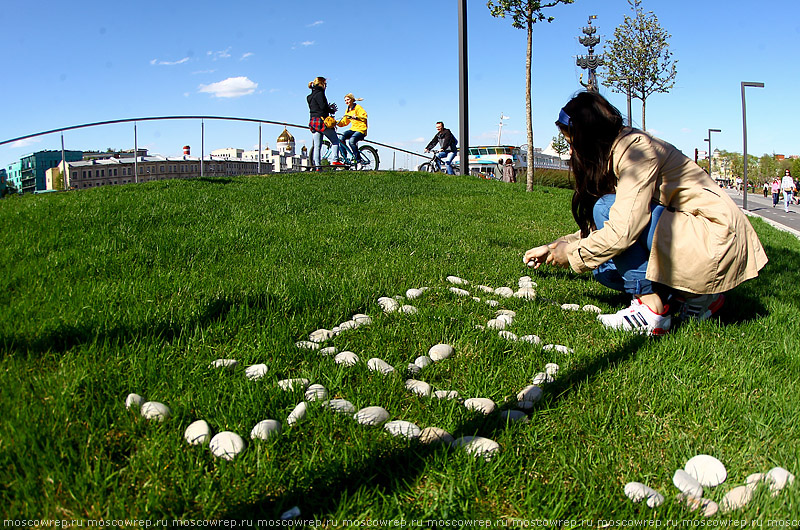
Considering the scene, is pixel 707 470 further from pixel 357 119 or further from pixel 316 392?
pixel 357 119

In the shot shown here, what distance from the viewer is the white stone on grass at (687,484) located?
5.25ft

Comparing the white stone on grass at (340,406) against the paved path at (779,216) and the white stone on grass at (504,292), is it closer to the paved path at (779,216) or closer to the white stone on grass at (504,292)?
the white stone on grass at (504,292)

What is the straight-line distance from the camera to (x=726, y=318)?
329 centimetres

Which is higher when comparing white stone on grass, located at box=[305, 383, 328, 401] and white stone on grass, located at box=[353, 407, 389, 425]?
white stone on grass, located at box=[305, 383, 328, 401]

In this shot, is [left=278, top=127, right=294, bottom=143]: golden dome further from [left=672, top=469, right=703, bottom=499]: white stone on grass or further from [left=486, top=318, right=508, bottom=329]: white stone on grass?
[left=672, top=469, right=703, bottom=499]: white stone on grass

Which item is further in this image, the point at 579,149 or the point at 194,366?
the point at 579,149

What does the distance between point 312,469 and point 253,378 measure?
64cm

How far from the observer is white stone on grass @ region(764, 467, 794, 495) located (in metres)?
1.60

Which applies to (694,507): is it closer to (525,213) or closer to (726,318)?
(726,318)

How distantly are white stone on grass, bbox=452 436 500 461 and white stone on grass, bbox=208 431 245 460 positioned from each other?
26.2 inches

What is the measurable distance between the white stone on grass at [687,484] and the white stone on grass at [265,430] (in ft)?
3.96

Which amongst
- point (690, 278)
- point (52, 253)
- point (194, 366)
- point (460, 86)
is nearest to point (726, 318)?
point (690, 278)

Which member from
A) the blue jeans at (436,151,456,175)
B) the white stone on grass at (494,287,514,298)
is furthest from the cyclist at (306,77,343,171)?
the white stone on grass at (494,287,514,298)

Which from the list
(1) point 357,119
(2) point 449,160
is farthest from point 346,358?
(2) point 449,160
